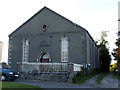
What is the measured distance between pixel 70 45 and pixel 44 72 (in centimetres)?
627

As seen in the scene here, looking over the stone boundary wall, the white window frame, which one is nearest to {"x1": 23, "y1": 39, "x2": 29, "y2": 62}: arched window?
the white window frame

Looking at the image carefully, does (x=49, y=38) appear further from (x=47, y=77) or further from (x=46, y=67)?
(x=47, y=77)

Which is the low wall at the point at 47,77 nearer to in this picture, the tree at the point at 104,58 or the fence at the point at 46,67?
the fence at the point at 46,67

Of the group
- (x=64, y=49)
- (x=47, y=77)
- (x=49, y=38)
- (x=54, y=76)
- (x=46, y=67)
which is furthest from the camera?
(x=49, y=38)

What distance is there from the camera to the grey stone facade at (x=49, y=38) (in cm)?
2073

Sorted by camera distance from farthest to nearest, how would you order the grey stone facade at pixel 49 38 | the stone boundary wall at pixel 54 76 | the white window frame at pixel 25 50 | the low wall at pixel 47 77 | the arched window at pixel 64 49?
the white window frame at pixel 25 50, the arched window at pixel 64 49, the grey stone facade at pixel 49 38, the low wall at pixel 47 77, the stone boundary wall at pixel 54 76

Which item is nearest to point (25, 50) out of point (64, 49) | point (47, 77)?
point (64, 49)

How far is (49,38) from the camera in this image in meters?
22.5

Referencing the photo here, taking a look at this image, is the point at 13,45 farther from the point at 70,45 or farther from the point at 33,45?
the point at 70,45

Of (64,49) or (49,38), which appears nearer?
(64,49)

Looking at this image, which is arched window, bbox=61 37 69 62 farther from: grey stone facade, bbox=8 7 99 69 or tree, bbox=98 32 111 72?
tree, bbox=98 32 111 72

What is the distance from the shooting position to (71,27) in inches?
848

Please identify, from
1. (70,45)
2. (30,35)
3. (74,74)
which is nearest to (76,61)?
(70,45)

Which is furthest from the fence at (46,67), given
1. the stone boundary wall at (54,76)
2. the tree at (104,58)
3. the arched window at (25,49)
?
the tree at (104,58)
